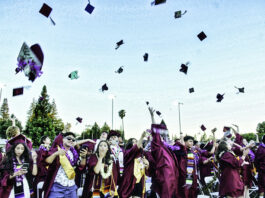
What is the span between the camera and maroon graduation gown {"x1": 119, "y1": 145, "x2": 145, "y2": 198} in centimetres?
581

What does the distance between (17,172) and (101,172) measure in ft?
5.20

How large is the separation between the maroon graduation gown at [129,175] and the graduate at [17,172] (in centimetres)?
220

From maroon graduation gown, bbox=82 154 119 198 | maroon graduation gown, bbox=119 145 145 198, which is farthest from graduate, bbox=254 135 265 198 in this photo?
maroon graduation gown, bbox=82 154 119 198

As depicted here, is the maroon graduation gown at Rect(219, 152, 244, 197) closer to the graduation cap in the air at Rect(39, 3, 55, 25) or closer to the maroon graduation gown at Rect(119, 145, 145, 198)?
the maroon graduation gown at Rect(119, 145, 145, 198)

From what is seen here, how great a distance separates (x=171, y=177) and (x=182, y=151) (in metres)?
1.45

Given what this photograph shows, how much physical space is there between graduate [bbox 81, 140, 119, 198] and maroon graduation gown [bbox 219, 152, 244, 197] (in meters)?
2.98

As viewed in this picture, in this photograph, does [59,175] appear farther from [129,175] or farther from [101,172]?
[129,175]

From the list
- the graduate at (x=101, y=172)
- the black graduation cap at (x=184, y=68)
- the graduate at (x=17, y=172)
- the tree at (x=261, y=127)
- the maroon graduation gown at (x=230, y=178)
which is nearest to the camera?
the graduate at (x=17, y=172)

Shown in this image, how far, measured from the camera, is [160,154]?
518 centimetres

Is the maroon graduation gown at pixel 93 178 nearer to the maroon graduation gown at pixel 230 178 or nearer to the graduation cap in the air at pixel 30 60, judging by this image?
the graduation cap in the air at pixel 30 60

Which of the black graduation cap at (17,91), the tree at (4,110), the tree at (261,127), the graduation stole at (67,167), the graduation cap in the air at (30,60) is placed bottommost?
the graduation stole at (67,167)

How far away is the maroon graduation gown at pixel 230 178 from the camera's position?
643 cm

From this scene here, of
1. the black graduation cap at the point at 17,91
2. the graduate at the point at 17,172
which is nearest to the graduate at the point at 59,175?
the graduate at the point at 17,172

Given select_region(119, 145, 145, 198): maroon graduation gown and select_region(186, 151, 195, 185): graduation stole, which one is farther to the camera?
select_region(186, 151, 195, 185): graduation stole
